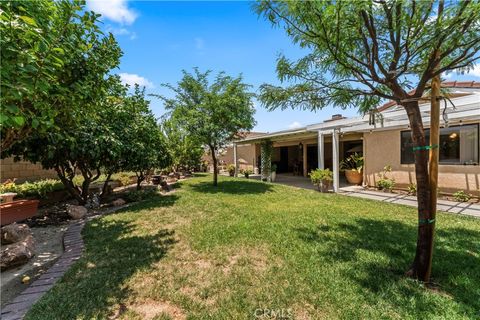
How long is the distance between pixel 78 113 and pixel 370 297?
5.57m

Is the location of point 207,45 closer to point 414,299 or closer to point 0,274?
point 0,274

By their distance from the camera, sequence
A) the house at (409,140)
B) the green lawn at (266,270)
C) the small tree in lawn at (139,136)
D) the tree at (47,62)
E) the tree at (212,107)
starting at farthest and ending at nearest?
the tree at (212,107) < the small tree in lawn at (139,136) < the house at (409,140) < the green lawn at (266,270) < the tree at (47,62)

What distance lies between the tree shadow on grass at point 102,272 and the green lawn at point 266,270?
0.05ft

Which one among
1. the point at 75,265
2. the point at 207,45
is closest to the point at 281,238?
the point at 75,265

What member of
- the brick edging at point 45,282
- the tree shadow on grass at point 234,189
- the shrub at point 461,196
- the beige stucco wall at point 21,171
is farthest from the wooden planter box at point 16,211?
the shrub at point 461,196

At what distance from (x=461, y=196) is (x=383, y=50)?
776 cm

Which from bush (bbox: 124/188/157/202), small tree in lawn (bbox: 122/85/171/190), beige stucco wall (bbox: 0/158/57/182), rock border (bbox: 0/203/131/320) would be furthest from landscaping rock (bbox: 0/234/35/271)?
beige stucco wall (bbox: 0/158/57/182)

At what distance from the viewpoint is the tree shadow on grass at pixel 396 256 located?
2879 mm

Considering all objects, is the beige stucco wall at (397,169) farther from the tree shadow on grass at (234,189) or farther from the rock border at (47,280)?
the rock border at (47,280)

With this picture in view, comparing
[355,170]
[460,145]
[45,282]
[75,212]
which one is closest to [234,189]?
[75,212]

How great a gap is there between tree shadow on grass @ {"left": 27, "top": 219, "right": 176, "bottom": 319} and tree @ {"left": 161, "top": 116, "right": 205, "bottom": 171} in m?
9.03

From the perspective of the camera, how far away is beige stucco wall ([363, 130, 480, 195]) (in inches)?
313

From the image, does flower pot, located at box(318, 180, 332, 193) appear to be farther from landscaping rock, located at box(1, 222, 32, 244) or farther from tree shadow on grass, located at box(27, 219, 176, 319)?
landscaping rock, located at box(1, 222, 32, 244)

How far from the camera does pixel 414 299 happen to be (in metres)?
2.76
